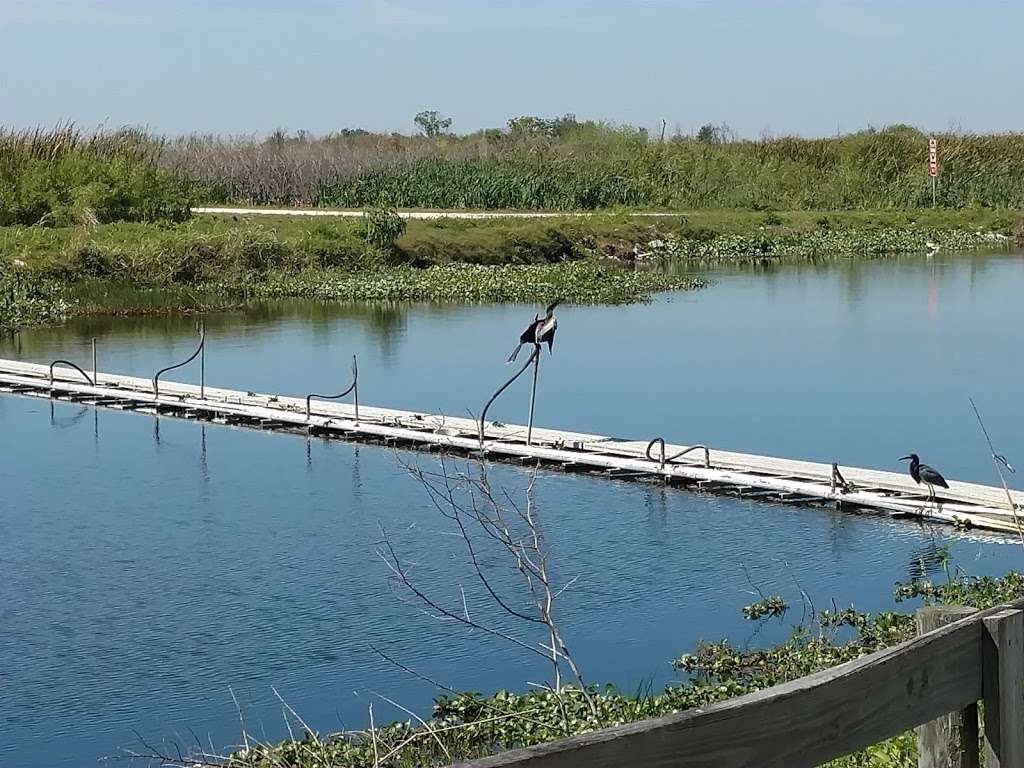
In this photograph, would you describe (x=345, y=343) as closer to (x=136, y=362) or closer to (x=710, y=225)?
(x=136, y=362)

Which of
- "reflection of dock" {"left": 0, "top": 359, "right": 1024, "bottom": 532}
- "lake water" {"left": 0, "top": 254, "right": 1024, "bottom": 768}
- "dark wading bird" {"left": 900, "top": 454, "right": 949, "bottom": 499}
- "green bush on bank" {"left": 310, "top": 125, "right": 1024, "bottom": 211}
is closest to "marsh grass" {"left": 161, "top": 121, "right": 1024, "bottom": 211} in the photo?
"green bush on bank" {"left": 310, "top": 125, "right": 1024, "bottom": 211}

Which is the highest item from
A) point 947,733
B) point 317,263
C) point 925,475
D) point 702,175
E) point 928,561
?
point 702,175

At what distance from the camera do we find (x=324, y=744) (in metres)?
6.34

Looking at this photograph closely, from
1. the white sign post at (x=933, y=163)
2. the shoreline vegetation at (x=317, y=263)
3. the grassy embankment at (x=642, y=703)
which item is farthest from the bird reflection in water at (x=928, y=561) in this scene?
the white sign post at (x=933, y=163)

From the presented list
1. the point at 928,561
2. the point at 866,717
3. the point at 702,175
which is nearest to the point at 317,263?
the point at 702,175

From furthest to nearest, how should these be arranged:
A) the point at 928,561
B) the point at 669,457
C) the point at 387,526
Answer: the point at 669,457 < the point at 387,526 < the point at 928,561

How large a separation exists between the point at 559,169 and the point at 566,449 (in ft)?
105

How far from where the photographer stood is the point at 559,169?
44812 millimetres

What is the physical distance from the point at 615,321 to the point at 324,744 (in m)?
18.4

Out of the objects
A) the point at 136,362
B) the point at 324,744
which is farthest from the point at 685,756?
the point at 136,362

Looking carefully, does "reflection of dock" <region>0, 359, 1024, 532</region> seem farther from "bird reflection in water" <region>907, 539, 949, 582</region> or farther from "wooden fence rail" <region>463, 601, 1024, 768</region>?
"wooden fence rail" <region>463, 601, 1024, 768</region>

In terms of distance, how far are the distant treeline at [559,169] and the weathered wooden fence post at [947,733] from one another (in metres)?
31.1

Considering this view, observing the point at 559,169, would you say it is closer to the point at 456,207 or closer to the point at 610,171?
the point at 610,171

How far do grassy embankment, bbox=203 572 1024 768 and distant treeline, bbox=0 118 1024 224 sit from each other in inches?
1023
